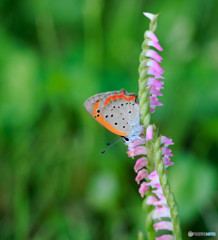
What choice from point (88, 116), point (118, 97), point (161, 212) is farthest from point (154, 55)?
point (88, 116)

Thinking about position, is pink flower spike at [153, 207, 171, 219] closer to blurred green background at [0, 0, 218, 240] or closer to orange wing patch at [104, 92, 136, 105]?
orange wing patch at [104, 92, 136, 105]

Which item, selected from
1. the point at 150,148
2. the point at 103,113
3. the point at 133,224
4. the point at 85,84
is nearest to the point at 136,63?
the point at 85,84

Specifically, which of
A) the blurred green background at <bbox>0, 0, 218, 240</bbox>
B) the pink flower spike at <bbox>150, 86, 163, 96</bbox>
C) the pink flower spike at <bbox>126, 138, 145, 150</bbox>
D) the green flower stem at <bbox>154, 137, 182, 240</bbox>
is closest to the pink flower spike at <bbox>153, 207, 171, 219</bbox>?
the green flower stem at <bbox>154, 137, 182, 240</bbox>

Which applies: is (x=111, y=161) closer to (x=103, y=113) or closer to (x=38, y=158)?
(x=38, y=158)

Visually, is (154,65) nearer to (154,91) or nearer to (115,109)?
(154,91)

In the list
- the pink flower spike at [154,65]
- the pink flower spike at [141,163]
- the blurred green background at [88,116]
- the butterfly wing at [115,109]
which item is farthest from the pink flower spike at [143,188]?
the blurred green background at [88,116]

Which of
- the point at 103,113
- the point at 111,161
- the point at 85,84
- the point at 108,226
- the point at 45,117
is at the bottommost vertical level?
the point at 108,226
